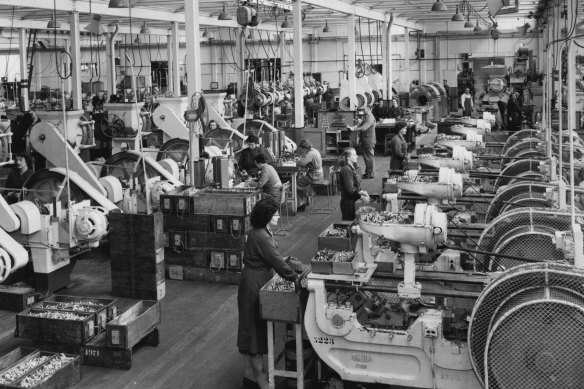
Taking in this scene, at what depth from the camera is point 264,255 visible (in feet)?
18.6

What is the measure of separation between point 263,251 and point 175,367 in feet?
4.92

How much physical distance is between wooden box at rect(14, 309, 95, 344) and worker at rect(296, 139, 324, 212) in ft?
22.4

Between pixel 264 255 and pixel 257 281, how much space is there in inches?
8.2

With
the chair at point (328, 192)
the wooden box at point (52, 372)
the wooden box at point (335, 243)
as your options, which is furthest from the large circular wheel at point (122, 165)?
the wooden box at point (52, 372)

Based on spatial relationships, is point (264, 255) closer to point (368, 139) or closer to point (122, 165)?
point (122, 165)

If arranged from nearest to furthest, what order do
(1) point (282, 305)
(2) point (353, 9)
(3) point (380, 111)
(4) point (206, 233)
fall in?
(1) point (282, 305)
(4) point (206, 233)
(2) point (353, 9)
(3) point (380, 111)

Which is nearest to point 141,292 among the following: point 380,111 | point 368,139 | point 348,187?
point 348,187

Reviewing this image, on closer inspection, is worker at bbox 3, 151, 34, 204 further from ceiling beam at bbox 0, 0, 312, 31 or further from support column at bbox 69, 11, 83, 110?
support column at bbox 69, 11, 83, 110

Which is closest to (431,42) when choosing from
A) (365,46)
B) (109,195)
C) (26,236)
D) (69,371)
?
(365,46)

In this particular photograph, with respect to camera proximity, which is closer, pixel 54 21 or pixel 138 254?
pixel 138 254

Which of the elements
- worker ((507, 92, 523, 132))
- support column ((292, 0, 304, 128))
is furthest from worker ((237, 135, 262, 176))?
worker ((507, 92, 523, 132))

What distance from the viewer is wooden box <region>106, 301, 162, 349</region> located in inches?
247

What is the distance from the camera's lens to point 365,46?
1264 inches

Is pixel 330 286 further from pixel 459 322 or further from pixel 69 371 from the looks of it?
pixel 69 371
